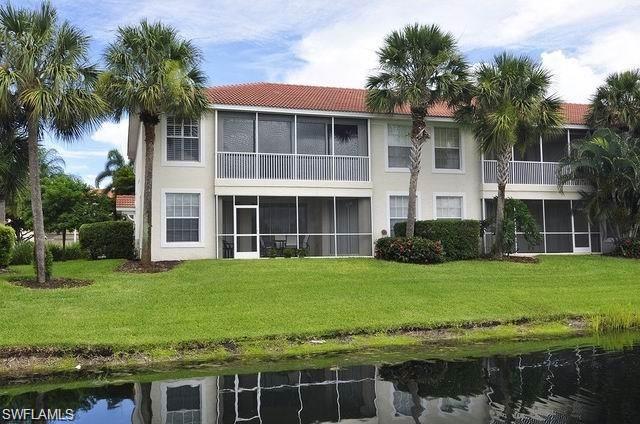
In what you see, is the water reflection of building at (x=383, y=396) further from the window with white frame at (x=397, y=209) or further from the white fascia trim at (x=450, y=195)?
the white fascia trim at (x=450, y=195)

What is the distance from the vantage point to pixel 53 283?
1575 cm

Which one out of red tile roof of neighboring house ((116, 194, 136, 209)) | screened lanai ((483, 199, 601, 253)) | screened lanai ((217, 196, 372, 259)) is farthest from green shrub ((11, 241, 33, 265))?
screened lanai ((483, 199, 601, 253))

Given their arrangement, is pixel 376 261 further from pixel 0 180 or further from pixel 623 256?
pixel 0 180

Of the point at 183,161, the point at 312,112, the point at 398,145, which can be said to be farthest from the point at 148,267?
the point at 398,145

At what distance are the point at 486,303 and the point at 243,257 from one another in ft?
33.5

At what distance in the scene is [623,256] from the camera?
2395 centimetres

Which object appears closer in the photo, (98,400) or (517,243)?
(98,400)

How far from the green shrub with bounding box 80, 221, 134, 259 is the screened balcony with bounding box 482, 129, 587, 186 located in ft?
48.8

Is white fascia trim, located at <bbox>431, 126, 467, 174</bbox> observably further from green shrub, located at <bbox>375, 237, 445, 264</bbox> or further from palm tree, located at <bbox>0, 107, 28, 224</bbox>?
palm tree, located at <bbox>0, 107, 28, 224</bbox>

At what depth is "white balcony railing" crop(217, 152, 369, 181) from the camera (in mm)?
21828

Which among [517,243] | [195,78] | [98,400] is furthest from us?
[517,243]

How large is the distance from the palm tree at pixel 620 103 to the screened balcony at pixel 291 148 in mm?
10626

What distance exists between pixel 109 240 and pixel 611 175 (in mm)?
20003

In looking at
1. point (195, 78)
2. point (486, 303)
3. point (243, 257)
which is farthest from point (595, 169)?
point (195, 78)
